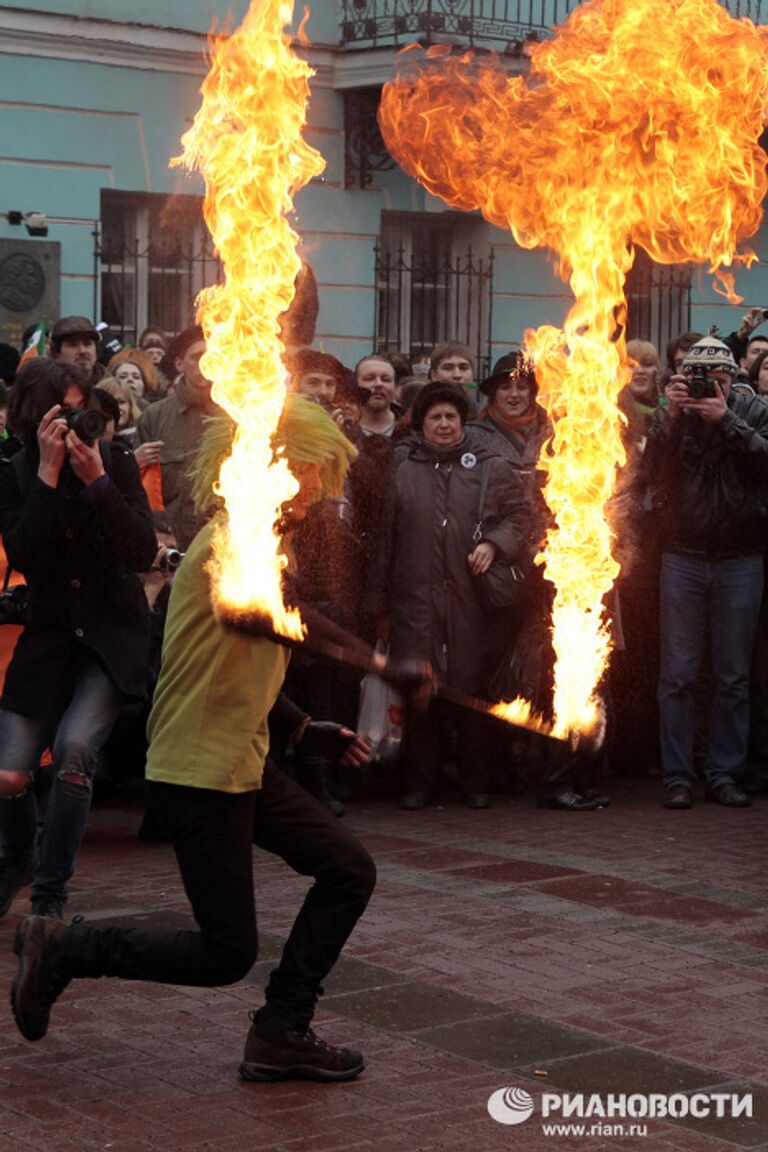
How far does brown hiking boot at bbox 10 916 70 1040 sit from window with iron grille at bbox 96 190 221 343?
11.2 metres

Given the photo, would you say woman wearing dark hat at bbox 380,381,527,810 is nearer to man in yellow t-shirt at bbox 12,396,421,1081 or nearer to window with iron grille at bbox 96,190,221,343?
man in yellow t-shirt at bbox 12,396,421,1081

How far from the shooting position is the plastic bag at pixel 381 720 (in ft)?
34.9

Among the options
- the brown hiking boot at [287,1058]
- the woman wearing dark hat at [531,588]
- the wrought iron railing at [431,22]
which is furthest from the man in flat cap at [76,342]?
the wrought iron railing at [431,22]

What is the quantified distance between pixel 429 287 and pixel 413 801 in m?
8.40

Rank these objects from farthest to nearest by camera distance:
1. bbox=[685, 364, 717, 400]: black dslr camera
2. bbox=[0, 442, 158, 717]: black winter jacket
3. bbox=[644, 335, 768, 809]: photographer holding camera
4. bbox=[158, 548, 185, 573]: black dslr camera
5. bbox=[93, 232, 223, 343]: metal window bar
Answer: bbox=[93, 232, 223, 343]: metal window bar, bbox=[644, 335, 768, 809]: photographer holding camera, bbox=[685, 364, 717, 400]: black dslr camera, bbox=[158, 548, 185, 573]: black dslr camera, bbox=[0, 442, 158, 717]: black winter jacket

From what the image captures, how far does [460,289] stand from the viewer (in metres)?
18.3

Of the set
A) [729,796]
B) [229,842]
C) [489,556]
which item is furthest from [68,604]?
[729,796]

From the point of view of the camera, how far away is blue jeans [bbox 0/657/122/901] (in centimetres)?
719

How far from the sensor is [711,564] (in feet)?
35.6

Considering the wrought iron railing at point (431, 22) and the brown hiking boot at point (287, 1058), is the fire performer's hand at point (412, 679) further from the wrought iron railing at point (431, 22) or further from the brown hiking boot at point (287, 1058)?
the wrought iron railing at point (431, 22)

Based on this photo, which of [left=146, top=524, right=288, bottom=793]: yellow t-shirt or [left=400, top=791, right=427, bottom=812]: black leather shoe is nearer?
[left=146, top=524, right=288, bottom=793]: yellow t-shirt

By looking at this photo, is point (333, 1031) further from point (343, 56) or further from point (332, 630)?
point (343, 56)

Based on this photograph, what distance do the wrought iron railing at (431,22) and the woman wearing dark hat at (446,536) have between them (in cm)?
755

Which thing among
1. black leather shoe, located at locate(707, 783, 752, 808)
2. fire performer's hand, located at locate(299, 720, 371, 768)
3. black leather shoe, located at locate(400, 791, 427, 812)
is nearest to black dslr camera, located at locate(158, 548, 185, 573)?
black leather shoe, located at locate(400, 791, 427, 812)
